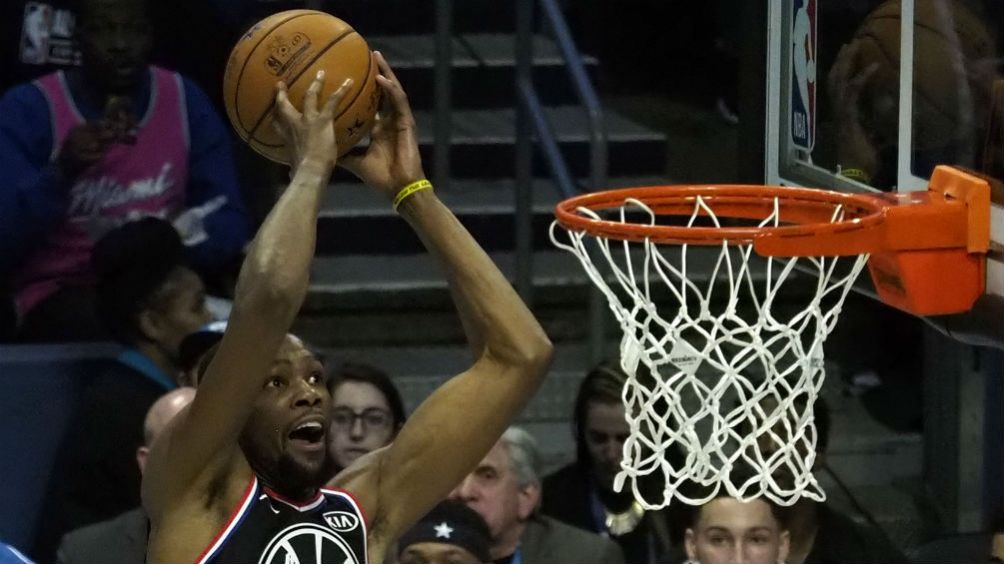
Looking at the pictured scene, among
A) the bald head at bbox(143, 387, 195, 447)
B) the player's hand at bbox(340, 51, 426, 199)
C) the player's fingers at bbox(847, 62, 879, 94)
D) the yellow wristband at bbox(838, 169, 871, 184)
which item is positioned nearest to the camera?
the player's hand at bbox(340, 51, 426, 199)

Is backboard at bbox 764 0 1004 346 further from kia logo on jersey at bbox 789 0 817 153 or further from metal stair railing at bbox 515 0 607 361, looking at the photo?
metal stair railing at bbox 515 0 607 361

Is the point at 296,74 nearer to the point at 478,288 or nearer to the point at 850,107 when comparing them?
the point at 478,288

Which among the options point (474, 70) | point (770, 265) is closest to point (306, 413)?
point (770, 265)

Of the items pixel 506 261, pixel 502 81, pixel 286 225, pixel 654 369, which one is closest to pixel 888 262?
pixel 654 369

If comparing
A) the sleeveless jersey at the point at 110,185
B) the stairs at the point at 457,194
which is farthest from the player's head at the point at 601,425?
the sleeveless jersey at the point at 110,185

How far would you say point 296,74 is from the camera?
2.76m

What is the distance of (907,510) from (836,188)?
1872 millimetres

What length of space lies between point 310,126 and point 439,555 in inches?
55.9

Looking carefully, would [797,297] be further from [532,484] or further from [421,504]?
[421,504]

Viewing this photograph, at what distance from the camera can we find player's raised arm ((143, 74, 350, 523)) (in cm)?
252

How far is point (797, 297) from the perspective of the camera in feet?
17.0

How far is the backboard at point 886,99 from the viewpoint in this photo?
3.31 meters

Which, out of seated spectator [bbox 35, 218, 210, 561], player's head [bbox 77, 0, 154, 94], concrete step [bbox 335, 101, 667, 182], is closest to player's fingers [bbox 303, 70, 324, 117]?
seated spectator [bbox 35, 218, 210, 561]

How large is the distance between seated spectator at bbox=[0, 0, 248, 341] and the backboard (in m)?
1.71
